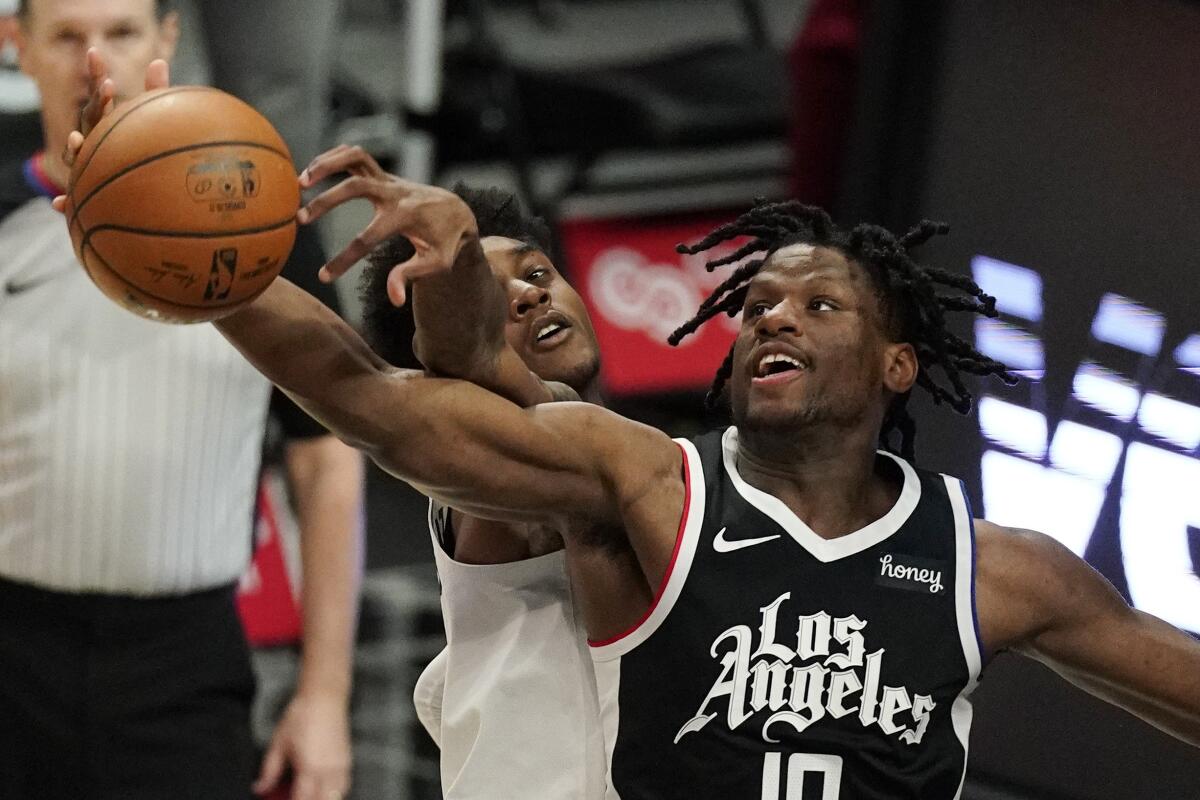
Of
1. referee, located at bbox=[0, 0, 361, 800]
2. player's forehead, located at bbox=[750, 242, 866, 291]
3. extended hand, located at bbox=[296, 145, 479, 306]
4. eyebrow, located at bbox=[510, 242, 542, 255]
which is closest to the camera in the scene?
extended hand, located at bbox=[296, 145, 479, 306]

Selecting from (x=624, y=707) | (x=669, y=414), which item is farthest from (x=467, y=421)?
(x=669, y=414)

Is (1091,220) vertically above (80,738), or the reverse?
(1091,220)

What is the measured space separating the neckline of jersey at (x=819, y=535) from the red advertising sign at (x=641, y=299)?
4.03 meters

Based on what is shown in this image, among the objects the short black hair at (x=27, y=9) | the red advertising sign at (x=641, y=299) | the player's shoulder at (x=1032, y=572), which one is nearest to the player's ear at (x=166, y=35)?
the short black hair at (x=27, y=9)

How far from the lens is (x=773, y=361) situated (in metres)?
3.06

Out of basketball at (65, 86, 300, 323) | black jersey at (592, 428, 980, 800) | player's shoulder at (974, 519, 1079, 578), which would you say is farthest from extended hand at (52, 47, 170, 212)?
player's shoulder at (974, 519, 1079, 578)

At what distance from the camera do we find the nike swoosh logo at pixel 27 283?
3818 mm

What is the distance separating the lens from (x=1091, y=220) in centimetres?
399

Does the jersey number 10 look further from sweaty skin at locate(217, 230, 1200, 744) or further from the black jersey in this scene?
sweaty skin at locate(217, 230, 1200, 744)

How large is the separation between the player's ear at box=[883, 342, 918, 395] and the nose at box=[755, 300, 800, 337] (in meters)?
0.19

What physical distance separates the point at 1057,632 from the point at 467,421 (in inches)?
38.6

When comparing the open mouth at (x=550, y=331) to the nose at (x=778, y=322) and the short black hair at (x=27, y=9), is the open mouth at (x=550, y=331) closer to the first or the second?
the nose at (x=778, y=322)

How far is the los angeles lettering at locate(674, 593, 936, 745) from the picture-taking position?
2.92 m

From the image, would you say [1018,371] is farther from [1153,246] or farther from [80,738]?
[80,738]
